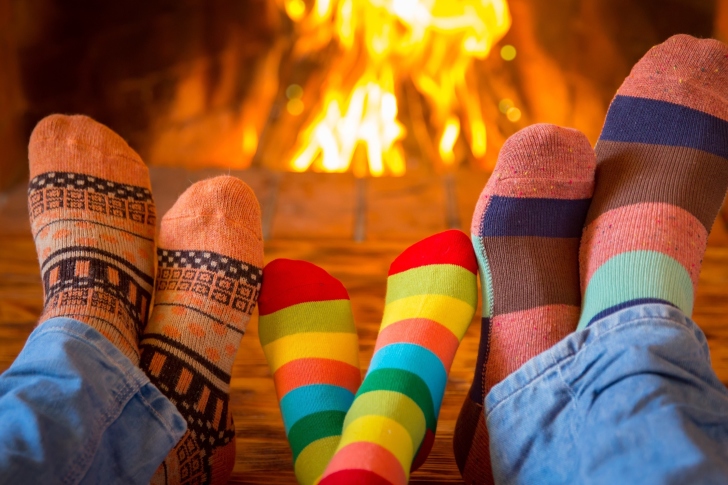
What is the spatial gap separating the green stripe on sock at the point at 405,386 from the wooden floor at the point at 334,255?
0.15 metres

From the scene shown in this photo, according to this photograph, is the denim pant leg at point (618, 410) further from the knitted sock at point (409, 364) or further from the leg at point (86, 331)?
the leg at point (86, 331)

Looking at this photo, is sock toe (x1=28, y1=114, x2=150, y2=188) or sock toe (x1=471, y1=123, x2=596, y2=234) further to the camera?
sock toe (x1=28, y1=114, x2=150, y2=188)

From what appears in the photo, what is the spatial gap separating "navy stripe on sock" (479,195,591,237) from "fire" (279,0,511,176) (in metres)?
0.71

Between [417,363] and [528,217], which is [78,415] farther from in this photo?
[528,217]

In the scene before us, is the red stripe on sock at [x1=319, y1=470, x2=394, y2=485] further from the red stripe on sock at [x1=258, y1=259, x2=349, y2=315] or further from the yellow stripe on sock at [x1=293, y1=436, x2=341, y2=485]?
the red stripe on sock at [x1=258, y1=259, x2=349, y2=315]

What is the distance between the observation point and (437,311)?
844 mm

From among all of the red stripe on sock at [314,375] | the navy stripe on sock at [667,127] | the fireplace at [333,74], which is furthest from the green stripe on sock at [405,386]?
the fireplace at [333,74]

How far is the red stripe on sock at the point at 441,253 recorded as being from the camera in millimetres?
889

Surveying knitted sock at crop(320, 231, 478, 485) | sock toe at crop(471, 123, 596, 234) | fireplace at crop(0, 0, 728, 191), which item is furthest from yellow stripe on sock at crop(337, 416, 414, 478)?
fireplace at crop(0, 0, 728, 191)

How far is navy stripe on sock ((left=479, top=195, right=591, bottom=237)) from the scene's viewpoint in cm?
84

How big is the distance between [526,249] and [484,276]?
2.1 inches

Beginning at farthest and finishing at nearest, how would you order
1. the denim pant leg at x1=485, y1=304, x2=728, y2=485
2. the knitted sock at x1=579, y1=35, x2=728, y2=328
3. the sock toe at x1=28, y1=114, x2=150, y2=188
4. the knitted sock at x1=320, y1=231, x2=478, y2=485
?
the sock toe at x1=28, y1=114, x2=150, y2=188
the knitted sock at x1=579, y1=35, x2=728, y2=328
the knitted sock at x1=320, y1=231, x2=478, y2=485
the denim pant leg at x1=485, y1=304, x2=728, y2=485

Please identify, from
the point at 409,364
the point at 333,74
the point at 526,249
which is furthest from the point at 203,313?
the point at 333,74

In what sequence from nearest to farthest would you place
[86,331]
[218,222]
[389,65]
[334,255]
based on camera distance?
[86,331], [218,222], [334,255], [389,65]
